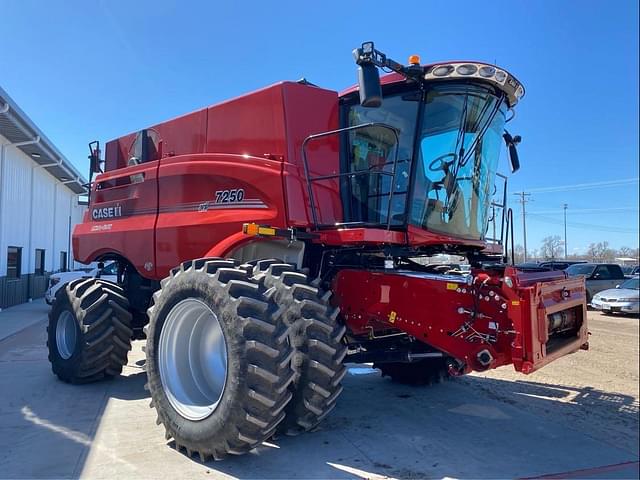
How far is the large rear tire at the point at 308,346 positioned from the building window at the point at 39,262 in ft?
64.6

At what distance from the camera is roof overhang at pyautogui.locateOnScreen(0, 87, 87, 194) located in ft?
45.9

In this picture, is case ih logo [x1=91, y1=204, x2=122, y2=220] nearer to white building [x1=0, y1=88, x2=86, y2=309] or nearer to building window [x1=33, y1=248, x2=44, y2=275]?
white building [x1=0, y1=88, x2=86, y2=309]

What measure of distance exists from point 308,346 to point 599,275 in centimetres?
1939

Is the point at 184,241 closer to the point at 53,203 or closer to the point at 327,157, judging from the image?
the point at 327,157

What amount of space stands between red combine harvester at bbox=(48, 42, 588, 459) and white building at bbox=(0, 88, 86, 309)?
10.6m

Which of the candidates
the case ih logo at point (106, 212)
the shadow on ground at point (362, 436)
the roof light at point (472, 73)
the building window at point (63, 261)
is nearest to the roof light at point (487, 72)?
the roof light at point (472, 73)

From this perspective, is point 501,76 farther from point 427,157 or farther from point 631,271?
point 631,271

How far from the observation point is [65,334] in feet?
22.9

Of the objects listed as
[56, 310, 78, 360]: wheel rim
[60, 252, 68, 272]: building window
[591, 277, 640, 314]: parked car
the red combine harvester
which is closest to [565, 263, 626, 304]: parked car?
[591, 277, 640, 314]: parked car

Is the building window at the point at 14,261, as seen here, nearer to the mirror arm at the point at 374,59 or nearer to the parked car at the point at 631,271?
the mirror arm at the point at 374,59

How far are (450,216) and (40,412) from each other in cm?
466

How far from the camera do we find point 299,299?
13.5 feet

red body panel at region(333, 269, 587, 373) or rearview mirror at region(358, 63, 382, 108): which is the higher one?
rearview mirror at region(358, 63, 382, 108)

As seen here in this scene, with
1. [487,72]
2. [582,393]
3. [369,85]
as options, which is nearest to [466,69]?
[487,72]
